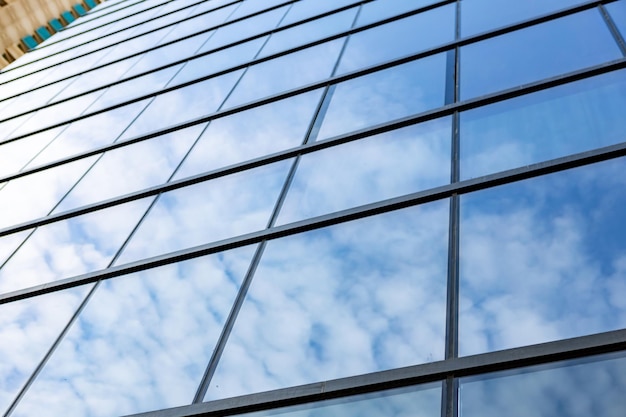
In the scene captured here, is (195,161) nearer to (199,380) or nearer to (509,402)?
(199,380)

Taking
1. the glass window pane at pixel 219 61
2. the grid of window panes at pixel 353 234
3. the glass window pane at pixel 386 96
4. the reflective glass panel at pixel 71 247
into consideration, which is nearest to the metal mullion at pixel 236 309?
the grid of window panes at pixel 353 234

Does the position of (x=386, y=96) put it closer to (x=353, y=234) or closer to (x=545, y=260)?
(x=353, y=234)

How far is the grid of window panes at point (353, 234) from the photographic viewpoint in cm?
507

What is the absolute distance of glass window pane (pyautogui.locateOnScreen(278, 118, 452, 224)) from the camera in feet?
24.5

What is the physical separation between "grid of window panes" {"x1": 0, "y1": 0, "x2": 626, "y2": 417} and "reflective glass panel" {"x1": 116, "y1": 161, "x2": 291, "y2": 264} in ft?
0.13

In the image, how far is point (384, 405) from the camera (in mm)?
4922

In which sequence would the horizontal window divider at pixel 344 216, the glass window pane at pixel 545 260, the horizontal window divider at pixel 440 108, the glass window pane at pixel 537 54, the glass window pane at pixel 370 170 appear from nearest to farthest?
1. the glass window pane at pixel 545 260
2. the horizontal window divider at pixel 344 216
3. the glass window pane at pixel 370 170
4. the horizontal window divider at pixel 440 108
5. the glass window pane at pixel 537 54

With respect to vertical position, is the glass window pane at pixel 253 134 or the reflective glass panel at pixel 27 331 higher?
the glass window pane at pixel 253 134

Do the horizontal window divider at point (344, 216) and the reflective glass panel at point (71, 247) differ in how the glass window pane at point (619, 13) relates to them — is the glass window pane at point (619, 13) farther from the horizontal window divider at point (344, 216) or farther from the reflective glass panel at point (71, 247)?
the reflective glass panel at point (71, 247)

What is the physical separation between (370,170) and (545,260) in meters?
3.03

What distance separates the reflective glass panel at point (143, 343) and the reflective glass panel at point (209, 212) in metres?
0.52

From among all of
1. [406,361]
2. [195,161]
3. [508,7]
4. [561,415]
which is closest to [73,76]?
[195,161]

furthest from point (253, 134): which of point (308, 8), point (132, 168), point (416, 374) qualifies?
point (416, 374)

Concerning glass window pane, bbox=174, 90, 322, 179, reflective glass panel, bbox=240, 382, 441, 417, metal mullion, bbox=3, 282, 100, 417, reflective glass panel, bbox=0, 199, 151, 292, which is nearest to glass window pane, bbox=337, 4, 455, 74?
glass window pane, bbox=174, 90, 322, 179
